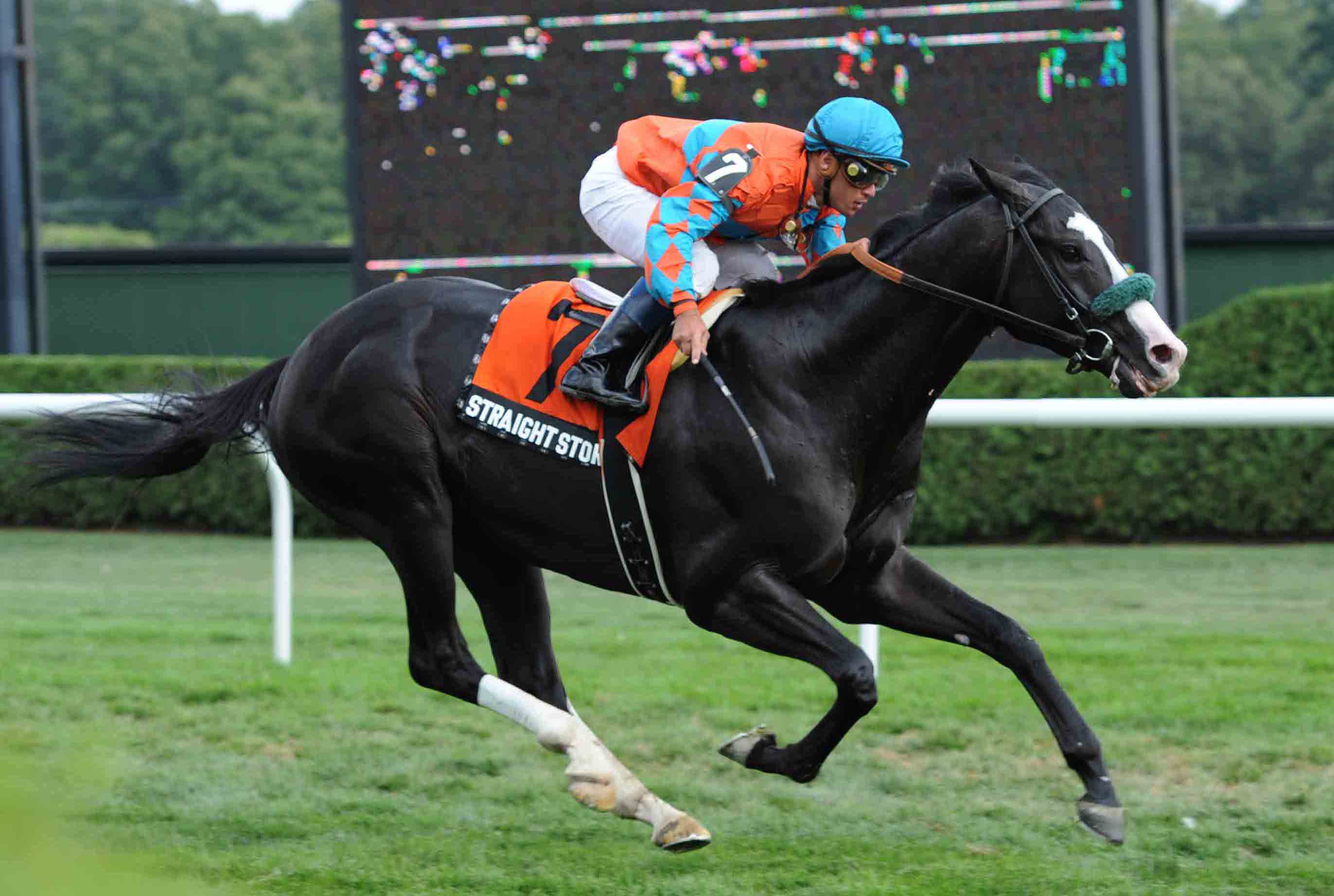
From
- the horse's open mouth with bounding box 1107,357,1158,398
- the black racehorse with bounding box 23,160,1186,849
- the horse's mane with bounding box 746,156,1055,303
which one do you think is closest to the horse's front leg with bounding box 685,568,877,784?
the black racehorse with bounding box 23,160,1186,849

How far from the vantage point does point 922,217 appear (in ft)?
10.8

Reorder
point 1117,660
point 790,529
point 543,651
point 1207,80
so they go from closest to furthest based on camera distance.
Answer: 1. point 790,529
2. point 543,651
3. point 1117,660
4. point 1207,80

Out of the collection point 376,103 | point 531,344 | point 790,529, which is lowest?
point 790,529

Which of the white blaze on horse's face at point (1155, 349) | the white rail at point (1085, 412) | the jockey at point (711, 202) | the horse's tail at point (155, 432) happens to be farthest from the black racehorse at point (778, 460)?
the white rail at point (1085, 412)

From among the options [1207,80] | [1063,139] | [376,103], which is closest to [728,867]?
[1063,139]

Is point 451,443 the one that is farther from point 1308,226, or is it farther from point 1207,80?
point 1207,80

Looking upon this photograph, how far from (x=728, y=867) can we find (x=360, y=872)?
2.53 feet

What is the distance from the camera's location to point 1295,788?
4160 millimetres

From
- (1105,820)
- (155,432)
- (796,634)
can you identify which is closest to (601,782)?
(796,634)

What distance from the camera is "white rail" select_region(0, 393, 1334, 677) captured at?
428cm

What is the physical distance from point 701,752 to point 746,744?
1245 mm

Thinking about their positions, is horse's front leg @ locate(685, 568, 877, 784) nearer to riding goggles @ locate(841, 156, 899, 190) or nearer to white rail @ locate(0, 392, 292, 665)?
riding goggles @ locate(841, 156, 899, 190)

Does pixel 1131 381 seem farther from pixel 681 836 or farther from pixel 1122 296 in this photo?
pixel 681 836

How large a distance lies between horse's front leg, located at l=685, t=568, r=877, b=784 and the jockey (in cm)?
42
